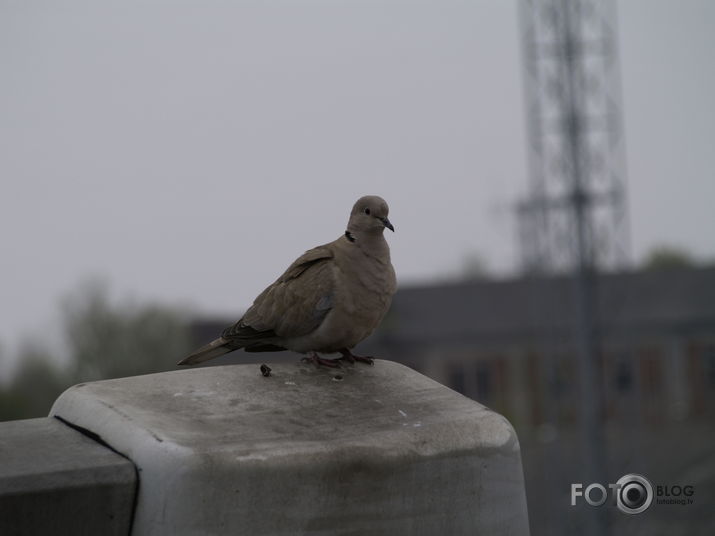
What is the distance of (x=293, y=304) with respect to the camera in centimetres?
401

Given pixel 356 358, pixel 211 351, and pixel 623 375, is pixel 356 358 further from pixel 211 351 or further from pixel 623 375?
pixel 623 375

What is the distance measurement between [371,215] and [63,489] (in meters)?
1.87

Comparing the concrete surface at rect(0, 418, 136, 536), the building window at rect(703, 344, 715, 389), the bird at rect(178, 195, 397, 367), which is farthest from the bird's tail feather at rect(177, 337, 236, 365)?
the building window at rect(703, 344, 715, 389)

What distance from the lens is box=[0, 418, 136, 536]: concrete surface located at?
2.47m

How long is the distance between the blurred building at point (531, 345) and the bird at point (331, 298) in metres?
26.0

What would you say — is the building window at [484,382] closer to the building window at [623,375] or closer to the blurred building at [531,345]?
the blurred building at [531,345]

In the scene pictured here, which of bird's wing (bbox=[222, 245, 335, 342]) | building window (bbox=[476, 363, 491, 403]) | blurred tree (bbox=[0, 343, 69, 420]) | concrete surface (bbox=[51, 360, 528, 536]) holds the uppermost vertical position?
bird's wing (bbox=[222, 245, 335, 342])

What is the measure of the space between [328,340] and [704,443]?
86.5 ft

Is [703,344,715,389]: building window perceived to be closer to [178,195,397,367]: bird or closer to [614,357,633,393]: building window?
[614,357,633,393]: building window

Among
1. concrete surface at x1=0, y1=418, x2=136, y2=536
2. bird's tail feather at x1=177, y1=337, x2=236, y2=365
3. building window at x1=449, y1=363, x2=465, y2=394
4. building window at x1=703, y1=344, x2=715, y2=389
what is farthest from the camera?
building window at x1=449, y1=363, x2=465, y2=394

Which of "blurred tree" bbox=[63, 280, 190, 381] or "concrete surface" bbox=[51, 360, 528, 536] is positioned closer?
"concrete surface" bbox=[51, 360, 528, 536]

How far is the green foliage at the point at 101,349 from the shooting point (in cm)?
2466

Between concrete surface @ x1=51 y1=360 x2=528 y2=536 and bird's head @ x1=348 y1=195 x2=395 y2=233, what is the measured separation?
0.84 m

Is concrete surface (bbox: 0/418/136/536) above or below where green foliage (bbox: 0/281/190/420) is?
above
